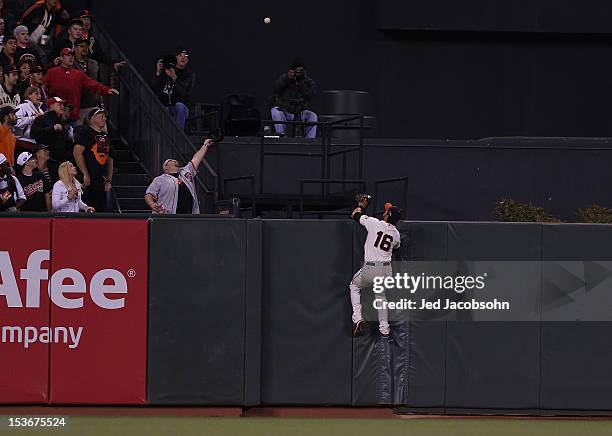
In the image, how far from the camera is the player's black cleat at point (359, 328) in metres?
14.6

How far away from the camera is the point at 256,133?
839 inches

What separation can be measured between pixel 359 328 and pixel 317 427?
4.54ft

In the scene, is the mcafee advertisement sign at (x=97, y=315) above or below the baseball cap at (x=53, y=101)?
below

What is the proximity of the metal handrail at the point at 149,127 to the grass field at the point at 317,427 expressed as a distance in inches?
194

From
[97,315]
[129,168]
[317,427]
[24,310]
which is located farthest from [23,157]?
[317,427]

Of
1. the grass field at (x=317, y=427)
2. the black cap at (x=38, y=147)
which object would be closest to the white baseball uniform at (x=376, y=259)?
the grass field at (x=317, y=427)

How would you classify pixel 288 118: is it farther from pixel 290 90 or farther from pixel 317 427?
pixel 317 427

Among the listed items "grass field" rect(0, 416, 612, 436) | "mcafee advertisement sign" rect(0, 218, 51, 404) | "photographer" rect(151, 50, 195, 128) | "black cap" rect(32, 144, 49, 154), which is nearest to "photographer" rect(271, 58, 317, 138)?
"photographer" rect(151, 50, 195, 128)

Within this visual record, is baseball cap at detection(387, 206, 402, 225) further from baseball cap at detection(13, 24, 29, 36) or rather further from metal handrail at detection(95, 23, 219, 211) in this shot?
baseball cap at detection(13, 24, 29, 36)

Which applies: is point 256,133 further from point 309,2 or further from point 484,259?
point 484,259

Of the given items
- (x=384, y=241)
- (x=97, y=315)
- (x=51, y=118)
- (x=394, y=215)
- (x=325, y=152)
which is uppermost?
(x=51, y=118)

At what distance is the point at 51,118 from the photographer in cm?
1683

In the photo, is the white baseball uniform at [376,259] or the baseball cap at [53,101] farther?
the baseball cap at [53,101]

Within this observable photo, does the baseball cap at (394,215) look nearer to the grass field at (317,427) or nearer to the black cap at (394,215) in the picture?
the black cap at (394,215)
